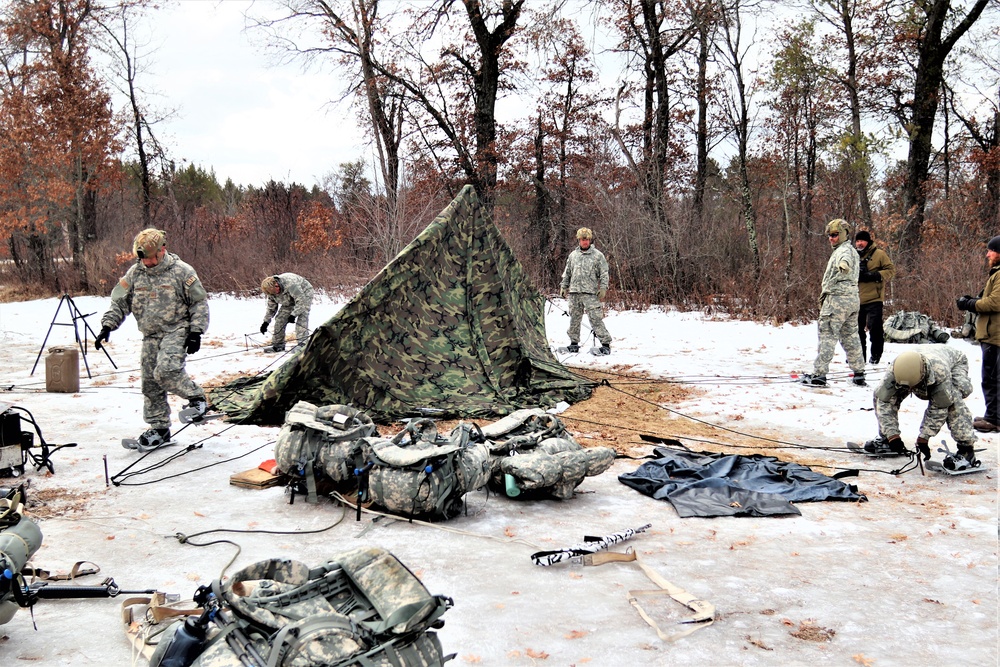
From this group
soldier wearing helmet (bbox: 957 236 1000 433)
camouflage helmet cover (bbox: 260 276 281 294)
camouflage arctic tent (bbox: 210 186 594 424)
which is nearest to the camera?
soldier wearing helmet (bbox: 957 236 1000 433)

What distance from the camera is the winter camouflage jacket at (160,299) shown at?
6.50m

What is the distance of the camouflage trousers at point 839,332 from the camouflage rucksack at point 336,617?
749 centimetres

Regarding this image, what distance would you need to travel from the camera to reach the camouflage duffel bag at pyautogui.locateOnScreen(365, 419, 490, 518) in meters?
4.61

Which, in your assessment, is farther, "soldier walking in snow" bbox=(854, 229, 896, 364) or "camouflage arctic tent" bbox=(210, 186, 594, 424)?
"soldier walking in snow" bbox=(854, 229, 896, 364)

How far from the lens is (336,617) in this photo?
7.97 feet

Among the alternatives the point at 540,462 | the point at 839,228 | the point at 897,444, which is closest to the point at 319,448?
the point at 540,462

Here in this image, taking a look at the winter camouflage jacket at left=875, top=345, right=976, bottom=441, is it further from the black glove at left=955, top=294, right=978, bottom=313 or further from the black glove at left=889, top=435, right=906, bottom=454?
the black glove at left=955, top=294, right=978, bottom=313

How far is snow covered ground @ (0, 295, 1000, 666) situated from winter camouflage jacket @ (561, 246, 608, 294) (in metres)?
4.10

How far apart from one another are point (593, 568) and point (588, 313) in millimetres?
7582

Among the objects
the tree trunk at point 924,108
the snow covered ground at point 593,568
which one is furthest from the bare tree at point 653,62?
the snow covered ground at point 593,568

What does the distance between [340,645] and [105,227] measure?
2904 cm

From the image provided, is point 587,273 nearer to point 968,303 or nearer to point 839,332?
point 839,332

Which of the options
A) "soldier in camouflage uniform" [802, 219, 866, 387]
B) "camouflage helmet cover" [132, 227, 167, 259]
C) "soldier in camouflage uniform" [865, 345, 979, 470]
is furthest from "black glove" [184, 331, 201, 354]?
"soldier in camouflage uniform" [802, 219, 866, 387]

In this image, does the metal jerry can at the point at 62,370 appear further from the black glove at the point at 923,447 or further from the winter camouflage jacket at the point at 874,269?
the winter camouflage jacket at the point at 874,269
